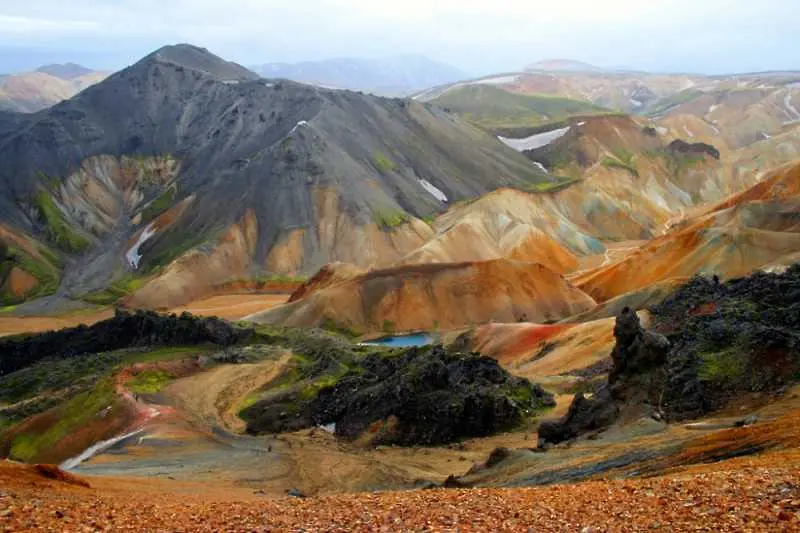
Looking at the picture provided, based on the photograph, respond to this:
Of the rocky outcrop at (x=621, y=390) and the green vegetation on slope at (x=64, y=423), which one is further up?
the rocky outcrop at (x=621, y=390)

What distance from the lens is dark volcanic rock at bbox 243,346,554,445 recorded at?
42.8 metres

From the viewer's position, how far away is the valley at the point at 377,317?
21.3m

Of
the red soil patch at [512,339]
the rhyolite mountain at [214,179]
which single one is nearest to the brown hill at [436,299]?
the red soil patch at [512,339]

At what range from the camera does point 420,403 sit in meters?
44.2

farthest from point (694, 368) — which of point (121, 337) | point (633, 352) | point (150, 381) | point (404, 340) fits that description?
point (404, 340)

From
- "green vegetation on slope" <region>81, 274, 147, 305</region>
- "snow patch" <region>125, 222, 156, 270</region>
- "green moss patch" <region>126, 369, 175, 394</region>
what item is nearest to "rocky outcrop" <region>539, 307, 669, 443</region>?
"green moss patch" <region>126, 369, 175, 394</region>

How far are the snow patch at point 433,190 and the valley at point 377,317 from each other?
66cm

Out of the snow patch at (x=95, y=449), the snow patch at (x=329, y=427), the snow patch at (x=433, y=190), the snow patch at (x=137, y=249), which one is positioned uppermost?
the snow patch at (x=433, y=190)

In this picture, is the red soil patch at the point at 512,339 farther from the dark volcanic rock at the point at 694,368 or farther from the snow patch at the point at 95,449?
the snow patch at the point at 95,449

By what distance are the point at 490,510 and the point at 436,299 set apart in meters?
73.0

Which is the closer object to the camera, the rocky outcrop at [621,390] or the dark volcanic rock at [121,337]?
the rocky outcrop at [621,390]

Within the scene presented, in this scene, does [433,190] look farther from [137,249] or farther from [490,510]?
[490,510]

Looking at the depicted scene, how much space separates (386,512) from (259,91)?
5834 inches

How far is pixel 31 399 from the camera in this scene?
53.5 metres
